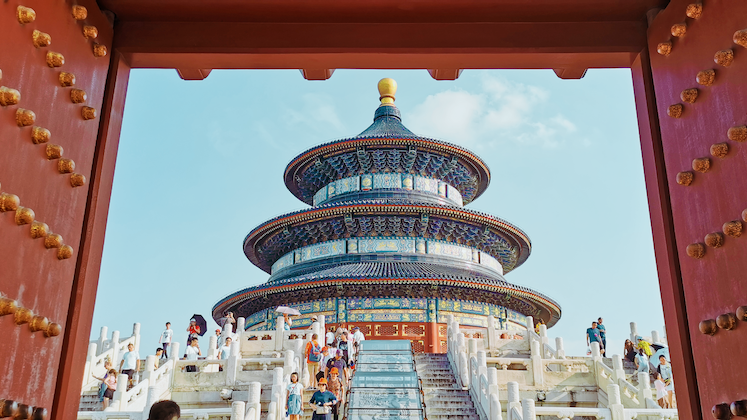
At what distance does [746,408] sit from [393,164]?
26245 millimetres

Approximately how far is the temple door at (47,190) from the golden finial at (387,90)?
95.9 ft

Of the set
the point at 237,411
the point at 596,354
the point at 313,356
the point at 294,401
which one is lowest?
the point at 237,411

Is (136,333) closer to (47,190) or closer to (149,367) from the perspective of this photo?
(149,367)

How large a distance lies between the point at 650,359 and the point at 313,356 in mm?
7970

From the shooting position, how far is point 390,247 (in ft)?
84.6

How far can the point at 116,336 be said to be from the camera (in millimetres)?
17406

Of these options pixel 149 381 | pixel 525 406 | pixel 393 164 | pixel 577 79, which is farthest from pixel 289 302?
pixel 577 79

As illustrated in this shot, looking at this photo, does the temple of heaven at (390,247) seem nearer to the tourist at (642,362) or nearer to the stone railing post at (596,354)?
the tourist at (642,362)

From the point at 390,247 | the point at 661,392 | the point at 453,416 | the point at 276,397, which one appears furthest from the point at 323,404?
the point at 390,247

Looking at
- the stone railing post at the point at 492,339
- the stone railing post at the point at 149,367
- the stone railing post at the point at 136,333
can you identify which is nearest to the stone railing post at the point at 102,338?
the stone railing post at the point at 136,333

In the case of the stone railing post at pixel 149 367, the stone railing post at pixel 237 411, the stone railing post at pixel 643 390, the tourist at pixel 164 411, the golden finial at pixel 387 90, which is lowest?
the tourist at pixel 164 411

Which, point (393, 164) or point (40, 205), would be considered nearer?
point (40, 205)

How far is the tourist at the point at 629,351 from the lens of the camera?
689 inches

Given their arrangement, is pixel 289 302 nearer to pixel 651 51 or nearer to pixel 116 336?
pixel 116 336
